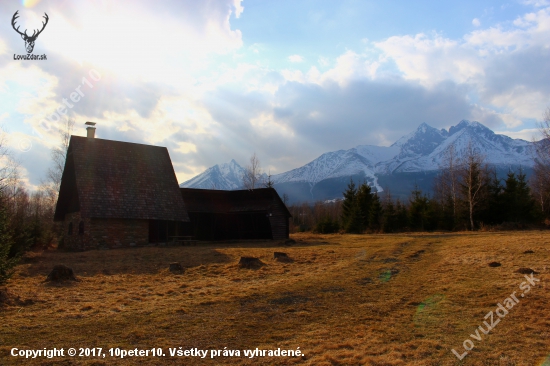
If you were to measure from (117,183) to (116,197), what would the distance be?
1.34 meters

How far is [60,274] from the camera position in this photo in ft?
42.4

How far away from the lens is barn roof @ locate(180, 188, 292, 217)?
35.3 meters

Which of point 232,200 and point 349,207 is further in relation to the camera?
point 349,207

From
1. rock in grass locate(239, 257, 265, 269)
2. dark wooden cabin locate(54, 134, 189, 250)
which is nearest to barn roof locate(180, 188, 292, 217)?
dark wooden cabin locate(54, 134, 189, 250)

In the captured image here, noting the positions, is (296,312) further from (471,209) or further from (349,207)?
(349,207)

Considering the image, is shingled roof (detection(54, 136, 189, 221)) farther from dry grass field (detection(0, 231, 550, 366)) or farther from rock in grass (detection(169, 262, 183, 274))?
rock in grass (detection(169, 262, 183, 274))

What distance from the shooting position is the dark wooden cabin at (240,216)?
115 feet

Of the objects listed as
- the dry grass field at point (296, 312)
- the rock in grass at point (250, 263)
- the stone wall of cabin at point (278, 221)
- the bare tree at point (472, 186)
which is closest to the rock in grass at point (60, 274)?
the dry grass field at point (296, 312)

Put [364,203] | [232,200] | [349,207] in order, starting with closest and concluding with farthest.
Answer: [232,200] < [364,203] < [349,207]

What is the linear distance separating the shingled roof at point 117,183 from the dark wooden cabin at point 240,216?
14.8 feet

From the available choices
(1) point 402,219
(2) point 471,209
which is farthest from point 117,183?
(2) point 471,209

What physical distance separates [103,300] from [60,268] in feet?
11.4

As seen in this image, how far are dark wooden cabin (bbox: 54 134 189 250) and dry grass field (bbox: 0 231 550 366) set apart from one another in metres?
10.3

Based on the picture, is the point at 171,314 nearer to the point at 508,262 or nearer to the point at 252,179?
the point at 508,262
